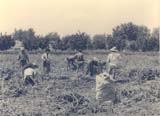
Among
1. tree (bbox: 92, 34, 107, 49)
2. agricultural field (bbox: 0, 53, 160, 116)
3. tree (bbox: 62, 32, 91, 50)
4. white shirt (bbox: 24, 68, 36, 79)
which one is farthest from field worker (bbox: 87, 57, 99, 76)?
tree (bbox: 92, 34, 107, 49)

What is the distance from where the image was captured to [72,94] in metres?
16.9

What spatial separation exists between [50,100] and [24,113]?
176 cm

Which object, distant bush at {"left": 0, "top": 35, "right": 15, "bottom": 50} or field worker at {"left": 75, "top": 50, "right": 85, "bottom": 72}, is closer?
field worker at {"left": 75, "top": 50, "right": 85, "bottom": 72}

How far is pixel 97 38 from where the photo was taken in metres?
39.2

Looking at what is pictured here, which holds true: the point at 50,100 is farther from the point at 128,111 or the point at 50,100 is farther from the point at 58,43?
the point at 58,43

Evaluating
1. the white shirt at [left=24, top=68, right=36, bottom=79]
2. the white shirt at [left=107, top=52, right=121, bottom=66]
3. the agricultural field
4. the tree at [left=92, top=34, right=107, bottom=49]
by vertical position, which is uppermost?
the tree at [left=92, top=34, right=107, bottom=49]

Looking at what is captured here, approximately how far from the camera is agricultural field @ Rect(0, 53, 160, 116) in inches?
618

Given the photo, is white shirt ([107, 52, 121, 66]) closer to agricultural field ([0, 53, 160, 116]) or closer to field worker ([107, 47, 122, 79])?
field worker ([107, 47, 122, 79])

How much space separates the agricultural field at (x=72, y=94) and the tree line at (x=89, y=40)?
32.8 ft

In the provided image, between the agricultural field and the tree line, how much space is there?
10.00 metres

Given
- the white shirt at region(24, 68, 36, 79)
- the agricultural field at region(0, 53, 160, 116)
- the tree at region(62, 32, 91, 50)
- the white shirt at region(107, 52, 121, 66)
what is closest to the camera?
the agricultural field at region(0, 53, 160, 116)

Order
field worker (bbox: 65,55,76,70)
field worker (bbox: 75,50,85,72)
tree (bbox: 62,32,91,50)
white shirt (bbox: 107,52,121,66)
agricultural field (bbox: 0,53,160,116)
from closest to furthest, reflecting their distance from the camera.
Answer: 1. agricultural field (bbox: 0,53,160,116)
2. white shirt (bbox: 107,52,121,66)
3. field worker (bbox: 75,50,85,72)
4. field worker (bbox: 65,55,76,70)
5. tree (bbox: 62,32,91,50)

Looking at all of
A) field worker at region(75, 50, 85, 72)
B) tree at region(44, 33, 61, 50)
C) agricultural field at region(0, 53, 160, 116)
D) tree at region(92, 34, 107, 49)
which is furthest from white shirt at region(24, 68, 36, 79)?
tree at region(92, 34, 107, 49)

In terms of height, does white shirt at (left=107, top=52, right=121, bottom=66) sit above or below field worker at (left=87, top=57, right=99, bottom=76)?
above
